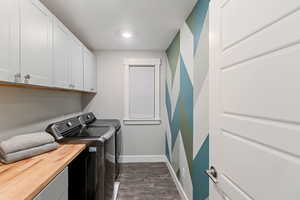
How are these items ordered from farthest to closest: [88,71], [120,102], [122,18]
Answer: [120,102], [88,71], [122,18]

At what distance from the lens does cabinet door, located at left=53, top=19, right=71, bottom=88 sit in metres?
1.79

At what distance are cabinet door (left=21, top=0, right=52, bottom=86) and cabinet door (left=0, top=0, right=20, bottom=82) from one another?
0.06 m

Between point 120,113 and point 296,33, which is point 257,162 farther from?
point 120,113

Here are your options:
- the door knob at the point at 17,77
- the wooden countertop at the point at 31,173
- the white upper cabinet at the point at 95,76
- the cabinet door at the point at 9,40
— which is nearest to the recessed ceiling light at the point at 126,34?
the white upper cabinet at the point at 95,76

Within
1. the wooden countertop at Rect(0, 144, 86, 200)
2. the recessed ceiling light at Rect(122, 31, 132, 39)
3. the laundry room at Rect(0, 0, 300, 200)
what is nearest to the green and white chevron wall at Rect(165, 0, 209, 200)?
the laundry room at Rect(0, 0, 300, 200)

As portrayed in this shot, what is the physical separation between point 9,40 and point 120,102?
2655 mm

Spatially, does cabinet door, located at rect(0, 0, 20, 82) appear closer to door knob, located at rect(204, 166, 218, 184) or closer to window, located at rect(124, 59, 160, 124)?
door knob, located at rect(204, 166, 218, 184)

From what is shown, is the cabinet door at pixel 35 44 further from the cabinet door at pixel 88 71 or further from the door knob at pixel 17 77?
the cabinet door at pixel 88 71

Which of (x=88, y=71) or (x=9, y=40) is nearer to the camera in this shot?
(x=9, y=40)

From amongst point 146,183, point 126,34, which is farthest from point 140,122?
point 126,34

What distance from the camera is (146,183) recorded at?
2.82 metres

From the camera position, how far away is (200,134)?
1716 mm

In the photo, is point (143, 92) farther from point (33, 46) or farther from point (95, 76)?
point (33, 46)

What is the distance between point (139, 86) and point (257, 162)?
324cm
